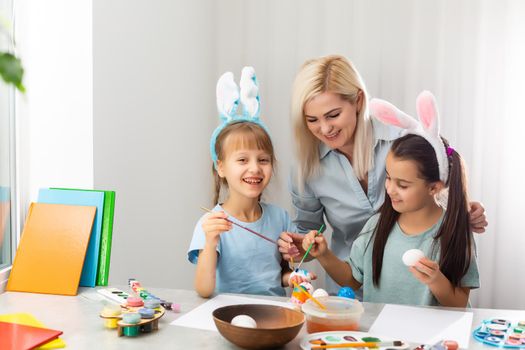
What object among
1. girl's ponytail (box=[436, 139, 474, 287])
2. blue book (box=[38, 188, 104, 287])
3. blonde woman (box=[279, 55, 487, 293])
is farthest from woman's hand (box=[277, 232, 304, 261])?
blue book (box=[38, 188, 104, 287])

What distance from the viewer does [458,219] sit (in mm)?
1552

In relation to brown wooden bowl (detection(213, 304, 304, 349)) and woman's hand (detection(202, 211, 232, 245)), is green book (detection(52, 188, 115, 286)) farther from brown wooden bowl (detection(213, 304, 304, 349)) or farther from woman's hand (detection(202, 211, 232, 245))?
brown wooden bowl (detection(213, 304, 304, 349))

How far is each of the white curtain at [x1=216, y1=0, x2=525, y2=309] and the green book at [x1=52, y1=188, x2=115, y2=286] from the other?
1.34 meters

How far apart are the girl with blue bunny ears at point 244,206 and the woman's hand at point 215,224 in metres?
0.07

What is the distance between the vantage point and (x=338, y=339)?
1153 millimetres

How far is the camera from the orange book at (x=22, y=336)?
1155mm

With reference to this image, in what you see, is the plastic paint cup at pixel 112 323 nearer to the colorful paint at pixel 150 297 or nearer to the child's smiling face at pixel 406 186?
the colorful paint at pixel 150 297

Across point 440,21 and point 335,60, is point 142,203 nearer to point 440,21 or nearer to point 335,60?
point 335,60

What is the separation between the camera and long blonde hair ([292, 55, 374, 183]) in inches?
75.8

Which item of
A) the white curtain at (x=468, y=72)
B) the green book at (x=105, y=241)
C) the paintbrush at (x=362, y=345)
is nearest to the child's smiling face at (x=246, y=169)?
the green book at (x=105, y=241)

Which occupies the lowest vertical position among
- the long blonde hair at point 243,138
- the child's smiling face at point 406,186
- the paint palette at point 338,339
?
the paint palette at point 338,339

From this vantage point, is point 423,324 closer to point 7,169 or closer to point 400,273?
point 400,273

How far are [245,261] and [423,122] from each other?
0.66 meters

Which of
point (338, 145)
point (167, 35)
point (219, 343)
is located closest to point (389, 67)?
point (338, 145)
